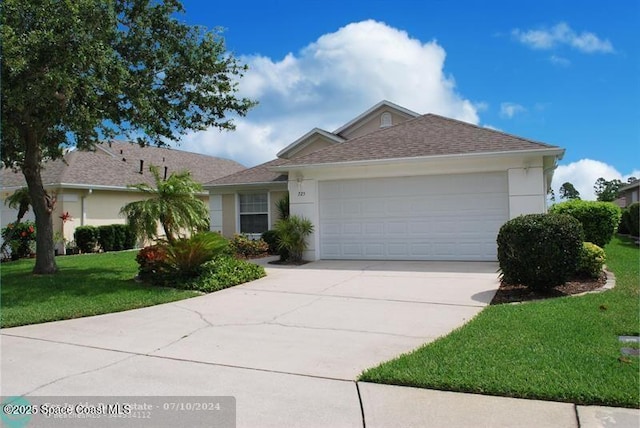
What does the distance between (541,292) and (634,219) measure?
57.0 ft

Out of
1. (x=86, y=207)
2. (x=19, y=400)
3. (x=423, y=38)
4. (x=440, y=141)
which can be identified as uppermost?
(x=423, y=38)

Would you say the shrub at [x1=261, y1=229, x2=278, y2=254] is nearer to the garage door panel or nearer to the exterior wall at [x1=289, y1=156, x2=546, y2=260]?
the exterior wall at [x1=289, y1=156, x2=546, y2=260]

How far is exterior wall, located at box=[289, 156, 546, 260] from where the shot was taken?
11.8 meters

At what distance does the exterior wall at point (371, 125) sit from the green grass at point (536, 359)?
593 inches

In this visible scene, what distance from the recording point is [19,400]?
4.09m

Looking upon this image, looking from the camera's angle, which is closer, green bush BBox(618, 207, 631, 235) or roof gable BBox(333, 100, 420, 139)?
roof gable BBox(333, 100, 420, 139)

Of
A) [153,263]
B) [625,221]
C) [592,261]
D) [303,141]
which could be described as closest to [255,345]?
[153,263]

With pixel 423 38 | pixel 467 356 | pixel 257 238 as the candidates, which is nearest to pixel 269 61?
pixel 423 38

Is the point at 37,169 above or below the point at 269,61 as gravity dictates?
below

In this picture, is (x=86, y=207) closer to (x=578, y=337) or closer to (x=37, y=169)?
(x=37, y=169)

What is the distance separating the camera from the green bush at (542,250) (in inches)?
303

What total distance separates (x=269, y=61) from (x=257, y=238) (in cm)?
693

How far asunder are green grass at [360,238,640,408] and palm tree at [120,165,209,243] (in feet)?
22.0

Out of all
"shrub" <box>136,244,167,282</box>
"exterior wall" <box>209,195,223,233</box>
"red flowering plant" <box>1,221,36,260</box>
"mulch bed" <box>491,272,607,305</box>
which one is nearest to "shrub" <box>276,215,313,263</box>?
"shrub" <box>136,244,167,282</box>
